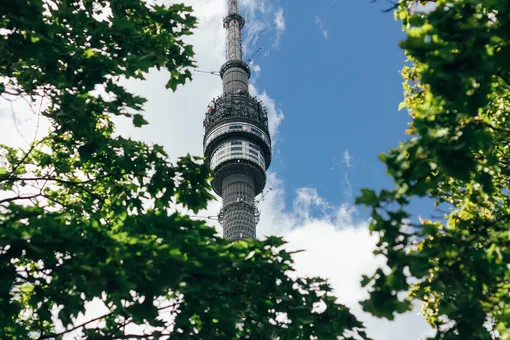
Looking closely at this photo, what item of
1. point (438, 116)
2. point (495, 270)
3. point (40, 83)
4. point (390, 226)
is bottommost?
point (495, 270)

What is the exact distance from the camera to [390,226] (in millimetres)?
5734

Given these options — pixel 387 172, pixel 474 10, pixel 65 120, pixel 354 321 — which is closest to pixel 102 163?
pixel 65 120

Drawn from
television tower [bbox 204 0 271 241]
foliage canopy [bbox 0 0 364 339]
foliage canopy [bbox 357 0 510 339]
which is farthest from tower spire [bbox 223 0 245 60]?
foliage canopy [bbox 357 0 510 339]

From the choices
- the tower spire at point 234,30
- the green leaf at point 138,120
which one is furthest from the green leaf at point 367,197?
the tower spire at point 234,30

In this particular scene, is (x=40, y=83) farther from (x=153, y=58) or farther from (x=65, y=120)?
(x=153, y=58)

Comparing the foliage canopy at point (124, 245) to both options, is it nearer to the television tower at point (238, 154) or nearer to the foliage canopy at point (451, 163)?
the foliage canopy at point (451, 163)

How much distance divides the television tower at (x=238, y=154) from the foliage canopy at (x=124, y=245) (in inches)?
3268

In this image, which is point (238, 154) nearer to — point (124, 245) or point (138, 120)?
point (138, 120)

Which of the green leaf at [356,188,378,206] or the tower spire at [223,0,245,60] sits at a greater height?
the tower spire at [223,0,245,60]

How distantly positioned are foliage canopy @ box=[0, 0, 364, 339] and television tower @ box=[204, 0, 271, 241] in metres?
83.0

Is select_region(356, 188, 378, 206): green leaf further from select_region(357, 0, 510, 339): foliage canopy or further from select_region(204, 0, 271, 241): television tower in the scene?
select_region(204, 0, 271, 241): television tower

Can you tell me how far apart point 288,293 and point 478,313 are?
10.5ft

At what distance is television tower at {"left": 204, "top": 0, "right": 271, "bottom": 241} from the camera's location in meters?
95.9

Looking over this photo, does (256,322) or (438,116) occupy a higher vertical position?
(438,116)
